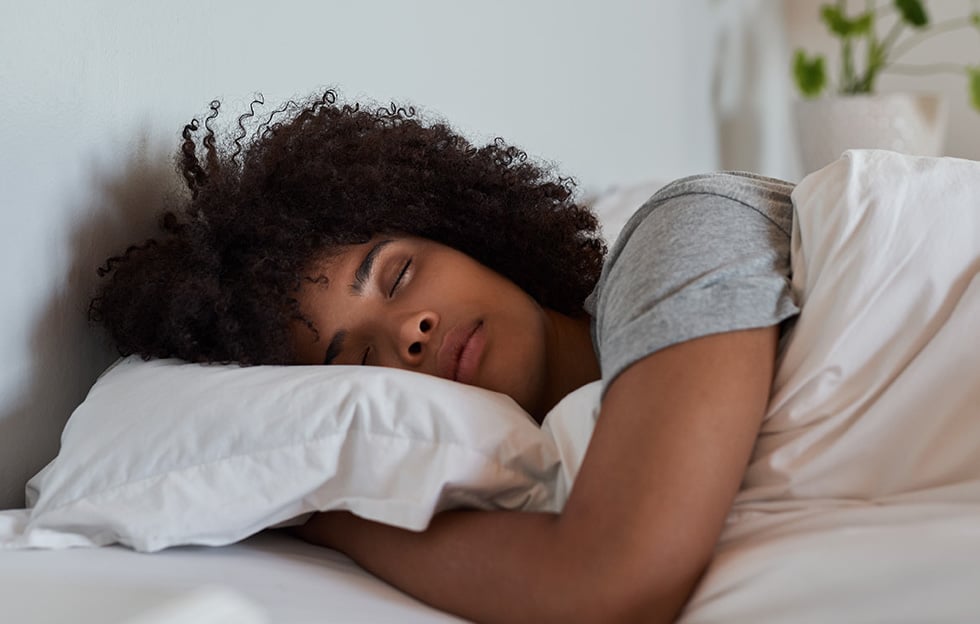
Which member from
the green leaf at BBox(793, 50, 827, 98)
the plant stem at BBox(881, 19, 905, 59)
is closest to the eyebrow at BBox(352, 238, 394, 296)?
the green leaf at BBox(793, 50, 827, 98)

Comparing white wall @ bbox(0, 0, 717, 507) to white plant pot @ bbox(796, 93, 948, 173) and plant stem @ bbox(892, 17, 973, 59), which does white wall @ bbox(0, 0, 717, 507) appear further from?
plant stem @ bbox(892, 17, 973, 59)

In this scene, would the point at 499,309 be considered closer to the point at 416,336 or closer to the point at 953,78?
the point at 416,336

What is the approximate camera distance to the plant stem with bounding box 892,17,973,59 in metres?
3.24

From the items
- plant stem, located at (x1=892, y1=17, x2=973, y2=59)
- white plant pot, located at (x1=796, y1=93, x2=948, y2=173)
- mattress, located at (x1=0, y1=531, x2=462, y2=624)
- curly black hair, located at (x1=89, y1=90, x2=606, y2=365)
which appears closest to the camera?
mattress, located at (x1=0, y1=531, x2=462, y2=624)

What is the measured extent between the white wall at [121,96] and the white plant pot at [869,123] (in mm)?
1177

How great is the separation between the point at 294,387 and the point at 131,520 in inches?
6.8

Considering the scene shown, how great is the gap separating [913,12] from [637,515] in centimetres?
261

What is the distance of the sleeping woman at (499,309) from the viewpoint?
858 mm

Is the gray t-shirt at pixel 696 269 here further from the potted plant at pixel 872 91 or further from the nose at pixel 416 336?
the potted plant at pixel 872 91

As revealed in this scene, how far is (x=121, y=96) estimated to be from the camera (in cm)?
123

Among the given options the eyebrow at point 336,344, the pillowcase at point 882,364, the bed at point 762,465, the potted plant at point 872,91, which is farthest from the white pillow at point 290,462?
the potted plant at point 872,91

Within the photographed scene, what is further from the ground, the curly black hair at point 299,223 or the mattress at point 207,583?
the curly black hair at point 299,223

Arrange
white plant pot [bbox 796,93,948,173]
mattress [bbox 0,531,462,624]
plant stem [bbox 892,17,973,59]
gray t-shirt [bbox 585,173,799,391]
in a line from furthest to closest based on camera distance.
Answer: plant stem [bbox 892,17,973,59]
white plant pot [bbox 796,93,948,173]
gray t-shirt [bbox 585,173,799,391]
mattress [bbox 0,531,462,624]

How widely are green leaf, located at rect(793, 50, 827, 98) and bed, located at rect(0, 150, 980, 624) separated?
7.33 feet
